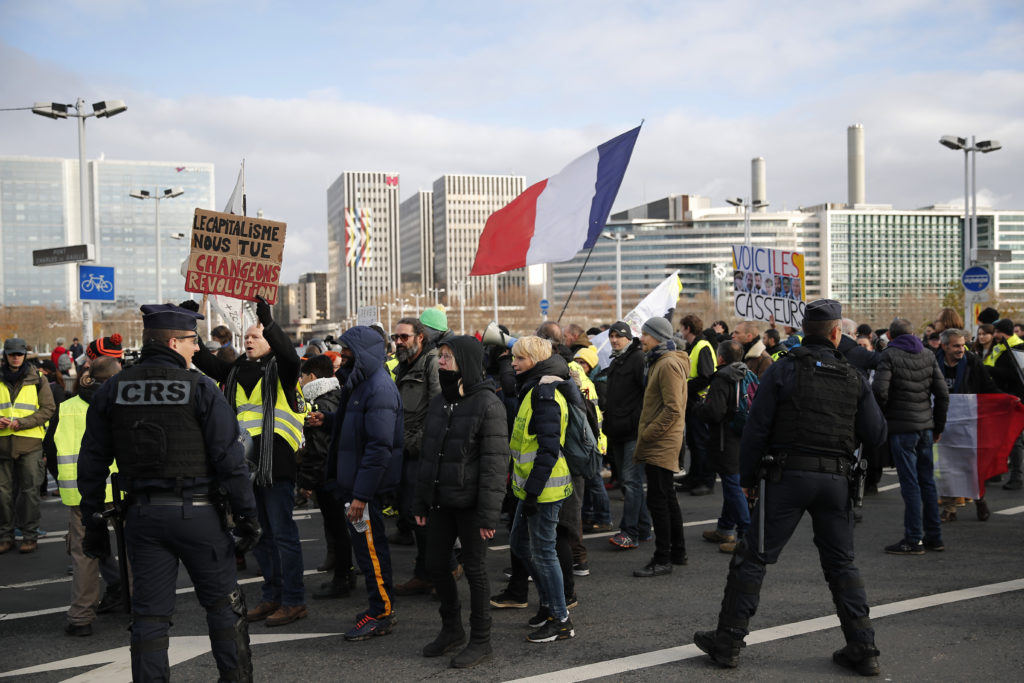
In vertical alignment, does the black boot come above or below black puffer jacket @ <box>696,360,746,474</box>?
below

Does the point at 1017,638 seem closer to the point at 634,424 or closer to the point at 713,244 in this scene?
the point at 634,424

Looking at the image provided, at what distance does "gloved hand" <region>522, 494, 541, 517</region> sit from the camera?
547cm

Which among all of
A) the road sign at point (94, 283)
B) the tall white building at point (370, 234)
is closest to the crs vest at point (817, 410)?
the road sign at point (94, 283)

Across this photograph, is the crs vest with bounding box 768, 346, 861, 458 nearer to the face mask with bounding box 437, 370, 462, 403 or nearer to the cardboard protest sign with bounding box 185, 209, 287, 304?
the face mask with bounding box 437, 370, 462, 403

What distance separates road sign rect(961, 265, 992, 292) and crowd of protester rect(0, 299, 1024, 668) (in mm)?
12059

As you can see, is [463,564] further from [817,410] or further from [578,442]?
[817,410]

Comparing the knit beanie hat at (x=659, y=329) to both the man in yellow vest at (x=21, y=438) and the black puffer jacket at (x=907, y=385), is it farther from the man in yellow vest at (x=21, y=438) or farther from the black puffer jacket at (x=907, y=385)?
the man in yellow vest at (x=21, y=438)

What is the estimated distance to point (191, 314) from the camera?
4.61 metres

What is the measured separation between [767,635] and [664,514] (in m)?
1.66

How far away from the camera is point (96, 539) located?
4.77 metres

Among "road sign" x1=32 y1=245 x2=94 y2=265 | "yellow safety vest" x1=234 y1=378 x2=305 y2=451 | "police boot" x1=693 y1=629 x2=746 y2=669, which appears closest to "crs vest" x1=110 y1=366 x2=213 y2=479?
"yellow safety vest" x1=234 y1=378 x2=305 y2=451

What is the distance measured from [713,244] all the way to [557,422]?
16446 cm

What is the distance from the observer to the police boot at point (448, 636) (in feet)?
17.3

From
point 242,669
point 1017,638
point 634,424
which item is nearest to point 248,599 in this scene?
point 242,669
